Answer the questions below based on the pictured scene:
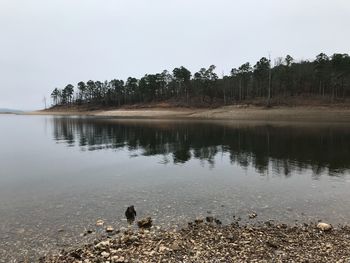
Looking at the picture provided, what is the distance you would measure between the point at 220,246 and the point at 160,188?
7950 millimetres

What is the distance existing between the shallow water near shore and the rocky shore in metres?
A: 1.08

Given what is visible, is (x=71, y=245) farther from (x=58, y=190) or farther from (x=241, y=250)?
(x=58, y=190)

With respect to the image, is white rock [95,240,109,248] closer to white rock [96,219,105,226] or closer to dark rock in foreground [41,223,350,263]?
dark rock in foreground [41,223,350,263]

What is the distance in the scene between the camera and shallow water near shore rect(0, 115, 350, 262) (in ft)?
38.6

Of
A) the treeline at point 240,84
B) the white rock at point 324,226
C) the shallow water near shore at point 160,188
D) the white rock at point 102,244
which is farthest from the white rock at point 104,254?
the treeline at point 240,84

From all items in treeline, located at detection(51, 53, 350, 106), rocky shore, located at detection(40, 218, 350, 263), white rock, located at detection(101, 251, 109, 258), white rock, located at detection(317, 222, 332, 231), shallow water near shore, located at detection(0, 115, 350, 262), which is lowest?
shallow water near shore, located at detection(0, 115, 350, 262)

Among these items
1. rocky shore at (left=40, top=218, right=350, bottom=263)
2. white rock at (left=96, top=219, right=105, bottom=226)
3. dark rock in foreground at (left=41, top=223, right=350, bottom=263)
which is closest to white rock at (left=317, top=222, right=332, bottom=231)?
rocky shore at (left=40, top=218, right=350, bottom=263)

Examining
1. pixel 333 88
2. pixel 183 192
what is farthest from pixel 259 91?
pixel 183 192

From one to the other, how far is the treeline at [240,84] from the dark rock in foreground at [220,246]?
84.0 metres

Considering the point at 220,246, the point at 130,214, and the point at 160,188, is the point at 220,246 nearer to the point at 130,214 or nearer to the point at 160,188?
the point at 130,214

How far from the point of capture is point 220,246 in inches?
357

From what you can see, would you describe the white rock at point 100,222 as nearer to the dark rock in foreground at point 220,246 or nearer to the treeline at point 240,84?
the dark rock in foreground at point 220,246

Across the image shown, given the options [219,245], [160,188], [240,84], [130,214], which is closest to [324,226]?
[219,245]

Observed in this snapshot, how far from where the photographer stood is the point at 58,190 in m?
16.4
